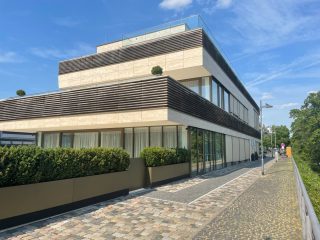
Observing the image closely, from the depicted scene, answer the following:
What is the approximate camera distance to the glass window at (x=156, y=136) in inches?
687

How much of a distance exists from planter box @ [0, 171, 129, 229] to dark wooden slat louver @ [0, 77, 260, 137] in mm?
5302

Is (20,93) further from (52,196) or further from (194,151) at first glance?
(52,196)

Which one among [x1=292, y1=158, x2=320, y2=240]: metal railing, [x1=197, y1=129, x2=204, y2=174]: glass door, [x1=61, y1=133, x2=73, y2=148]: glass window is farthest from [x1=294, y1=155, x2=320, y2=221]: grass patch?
[x1=61, y1=133, x2=73, y2=148]: glass window

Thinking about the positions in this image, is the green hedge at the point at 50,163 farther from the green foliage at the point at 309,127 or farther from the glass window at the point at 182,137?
the green foliage at the point at 309,127

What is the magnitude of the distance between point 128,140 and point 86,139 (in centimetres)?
384

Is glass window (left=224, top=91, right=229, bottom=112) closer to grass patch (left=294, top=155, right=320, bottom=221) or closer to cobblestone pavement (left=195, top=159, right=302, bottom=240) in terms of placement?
grass patch (left=294, top=155, right=320, bottom=221)

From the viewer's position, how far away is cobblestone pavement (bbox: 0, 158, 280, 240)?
6281mm

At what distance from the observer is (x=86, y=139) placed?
67.5 feet

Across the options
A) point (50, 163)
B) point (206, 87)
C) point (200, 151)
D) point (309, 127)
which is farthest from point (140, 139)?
point (309, 127)

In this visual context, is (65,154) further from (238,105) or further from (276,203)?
(238,105)

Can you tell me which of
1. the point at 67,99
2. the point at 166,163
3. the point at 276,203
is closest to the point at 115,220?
the point at 276,203

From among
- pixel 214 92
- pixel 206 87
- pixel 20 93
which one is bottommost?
pixel 20 93

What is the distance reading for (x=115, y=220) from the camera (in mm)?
7395

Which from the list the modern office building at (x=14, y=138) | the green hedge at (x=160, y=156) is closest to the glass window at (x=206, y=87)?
the green hedge at (x=160, y=156)
